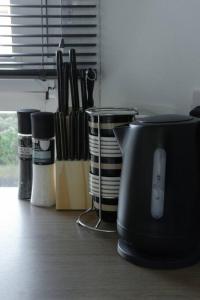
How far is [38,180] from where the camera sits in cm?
113

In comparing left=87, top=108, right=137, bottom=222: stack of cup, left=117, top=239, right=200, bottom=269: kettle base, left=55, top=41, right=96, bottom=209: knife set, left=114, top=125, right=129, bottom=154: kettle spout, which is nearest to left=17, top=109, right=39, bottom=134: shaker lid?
left=55, top=41, right=96, bottom=209: knife set

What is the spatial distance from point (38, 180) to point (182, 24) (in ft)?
1.86

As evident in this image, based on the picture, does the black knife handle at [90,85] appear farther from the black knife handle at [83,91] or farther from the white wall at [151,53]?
the white wall at [151,53]

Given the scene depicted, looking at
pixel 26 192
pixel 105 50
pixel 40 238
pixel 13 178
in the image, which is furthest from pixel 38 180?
pixel 105 50

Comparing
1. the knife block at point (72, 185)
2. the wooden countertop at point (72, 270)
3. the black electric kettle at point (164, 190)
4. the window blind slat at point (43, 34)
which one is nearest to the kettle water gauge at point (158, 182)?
the black electric kettle at point (164, 190)

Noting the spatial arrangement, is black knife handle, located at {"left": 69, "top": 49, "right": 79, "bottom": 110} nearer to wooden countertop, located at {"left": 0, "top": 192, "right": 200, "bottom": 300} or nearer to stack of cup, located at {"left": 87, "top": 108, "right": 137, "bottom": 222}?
stack of cup, located at {"left": 87, "top": 108, "right": 137, "bottom": 222}

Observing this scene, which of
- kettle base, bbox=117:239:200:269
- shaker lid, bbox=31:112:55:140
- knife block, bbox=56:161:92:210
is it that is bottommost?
kettle base, bbox=117:239:200:269

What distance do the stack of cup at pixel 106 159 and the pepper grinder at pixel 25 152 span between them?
0.77ft

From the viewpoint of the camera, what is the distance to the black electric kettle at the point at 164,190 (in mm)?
781

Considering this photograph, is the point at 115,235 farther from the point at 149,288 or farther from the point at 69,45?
the point at 69,45

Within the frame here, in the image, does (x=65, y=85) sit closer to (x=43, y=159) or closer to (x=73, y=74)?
(x=73, y=74)

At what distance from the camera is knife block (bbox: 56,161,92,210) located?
3.59 ft

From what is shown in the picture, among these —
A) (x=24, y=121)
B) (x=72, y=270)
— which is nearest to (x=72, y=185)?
(x=24, y=121)

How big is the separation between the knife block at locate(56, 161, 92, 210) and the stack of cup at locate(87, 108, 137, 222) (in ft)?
0.29
